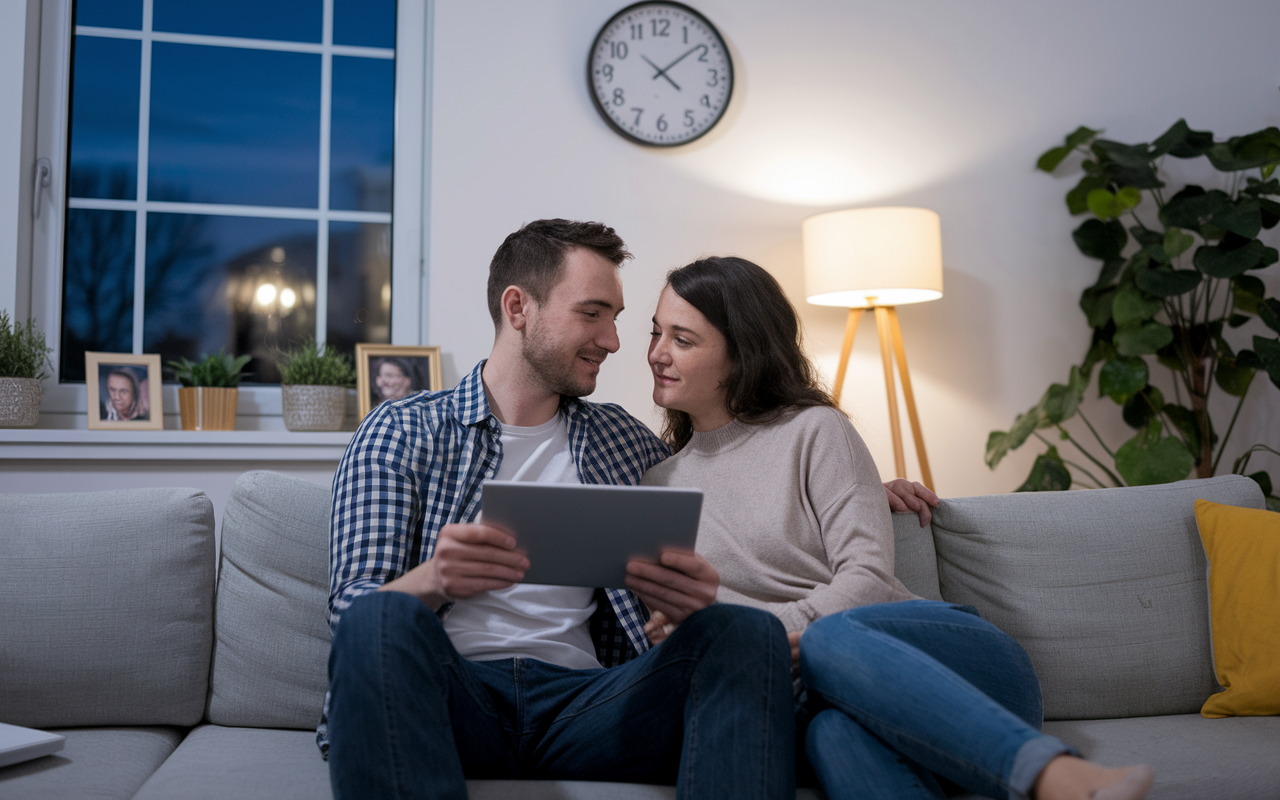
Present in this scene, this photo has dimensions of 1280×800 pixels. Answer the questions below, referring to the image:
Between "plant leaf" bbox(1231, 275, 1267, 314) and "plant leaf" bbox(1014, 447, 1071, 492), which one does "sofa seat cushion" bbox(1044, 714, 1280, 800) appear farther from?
"plant leaf" bbox(1231, 275, 1267, 314)

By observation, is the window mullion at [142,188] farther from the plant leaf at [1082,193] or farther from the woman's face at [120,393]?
the plant leaf at [1082,193]

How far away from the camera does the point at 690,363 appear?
1.52m

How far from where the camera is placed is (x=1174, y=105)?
2762 mm

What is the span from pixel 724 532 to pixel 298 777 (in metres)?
0.70

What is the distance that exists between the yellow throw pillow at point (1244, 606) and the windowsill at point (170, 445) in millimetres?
1907

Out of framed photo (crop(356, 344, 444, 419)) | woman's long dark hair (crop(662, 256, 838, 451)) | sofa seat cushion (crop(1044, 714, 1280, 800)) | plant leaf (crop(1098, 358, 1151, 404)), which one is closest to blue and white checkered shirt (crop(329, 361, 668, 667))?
woman's long dark hair (crop(662, 256, 838, 451))

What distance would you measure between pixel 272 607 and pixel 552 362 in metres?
0.61

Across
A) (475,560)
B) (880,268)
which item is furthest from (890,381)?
(475,560)

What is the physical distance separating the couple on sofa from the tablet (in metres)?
0.03

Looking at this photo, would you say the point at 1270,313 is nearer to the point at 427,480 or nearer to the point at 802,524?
the point at 802,524

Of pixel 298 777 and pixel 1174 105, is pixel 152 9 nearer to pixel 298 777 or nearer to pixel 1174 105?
pixel 298 777

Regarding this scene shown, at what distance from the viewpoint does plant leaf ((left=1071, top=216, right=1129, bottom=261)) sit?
2.61m

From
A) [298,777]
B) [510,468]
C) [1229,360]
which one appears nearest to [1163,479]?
[1229,360]

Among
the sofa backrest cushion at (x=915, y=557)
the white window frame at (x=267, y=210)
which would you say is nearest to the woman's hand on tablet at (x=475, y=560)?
the sofa backrest cushion at (x=915, y=557)
